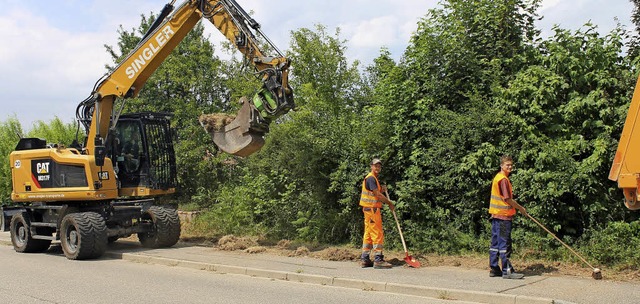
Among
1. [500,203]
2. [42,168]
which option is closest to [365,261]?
[500,203]

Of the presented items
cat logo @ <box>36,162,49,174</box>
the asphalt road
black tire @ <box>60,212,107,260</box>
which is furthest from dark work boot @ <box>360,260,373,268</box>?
cat logo @ <box>36,162,49,174</box>

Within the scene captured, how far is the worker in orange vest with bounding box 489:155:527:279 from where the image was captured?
8758 mm

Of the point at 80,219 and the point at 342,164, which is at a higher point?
the point at 342,164

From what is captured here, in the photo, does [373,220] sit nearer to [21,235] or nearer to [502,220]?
[502,220]

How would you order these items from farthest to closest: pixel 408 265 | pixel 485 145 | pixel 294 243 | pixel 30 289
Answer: pixel 294 243, pixel 485 145, pixel 408 265, pixel 30 289

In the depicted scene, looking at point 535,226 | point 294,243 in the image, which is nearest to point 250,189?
point 294,243

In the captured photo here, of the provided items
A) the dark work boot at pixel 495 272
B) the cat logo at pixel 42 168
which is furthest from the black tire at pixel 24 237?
the dark work boot at pixel 495 272

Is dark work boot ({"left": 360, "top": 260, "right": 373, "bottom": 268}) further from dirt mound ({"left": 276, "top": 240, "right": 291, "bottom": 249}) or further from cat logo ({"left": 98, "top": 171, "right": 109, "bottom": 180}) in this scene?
cat logo ({"left": 98, "top": 171, "right": 109, "bottom": 180})

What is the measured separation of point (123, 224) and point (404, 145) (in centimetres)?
689

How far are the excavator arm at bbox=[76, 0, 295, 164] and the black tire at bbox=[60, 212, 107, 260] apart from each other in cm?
145

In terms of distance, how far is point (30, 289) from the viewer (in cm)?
933

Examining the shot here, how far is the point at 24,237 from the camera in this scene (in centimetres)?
1493

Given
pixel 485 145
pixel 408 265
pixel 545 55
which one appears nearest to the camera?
pixel 408 265

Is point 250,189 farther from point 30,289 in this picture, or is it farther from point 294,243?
point 30,289
